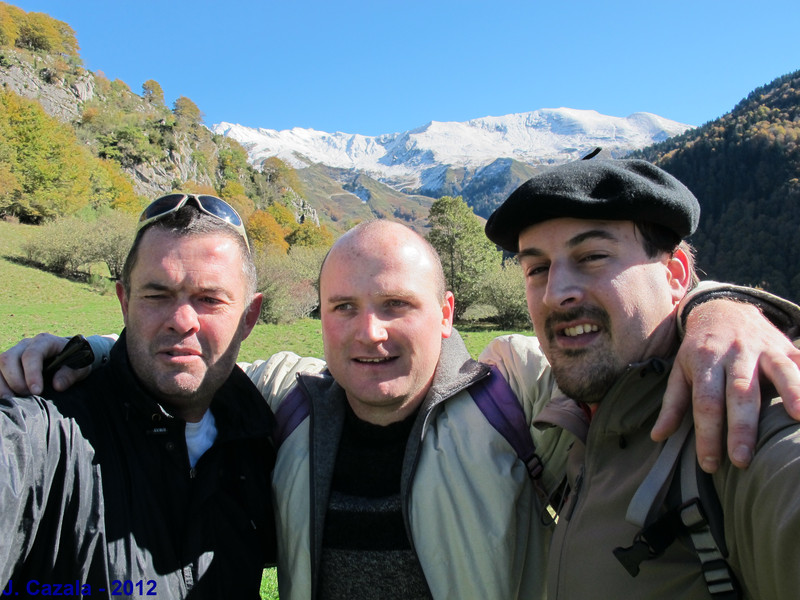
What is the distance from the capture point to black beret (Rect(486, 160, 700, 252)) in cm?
215

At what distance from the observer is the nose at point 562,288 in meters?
2.22

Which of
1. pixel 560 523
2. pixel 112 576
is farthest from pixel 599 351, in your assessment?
pixel 112 576

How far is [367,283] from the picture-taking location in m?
2.62

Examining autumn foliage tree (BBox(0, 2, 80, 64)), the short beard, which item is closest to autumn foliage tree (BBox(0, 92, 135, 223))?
the short beard

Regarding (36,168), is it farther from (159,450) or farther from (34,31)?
(34,31)

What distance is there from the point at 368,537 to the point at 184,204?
2.04m

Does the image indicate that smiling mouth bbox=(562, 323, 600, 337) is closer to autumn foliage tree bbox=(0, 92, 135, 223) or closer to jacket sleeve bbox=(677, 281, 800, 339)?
jacket sleeve bbox=(677, 281, 800, 339)

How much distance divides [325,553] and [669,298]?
2054mm

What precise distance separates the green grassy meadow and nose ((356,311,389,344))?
17.2 meters

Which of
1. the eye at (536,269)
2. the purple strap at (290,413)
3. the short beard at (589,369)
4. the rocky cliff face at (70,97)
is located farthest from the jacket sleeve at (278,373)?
the rocky cliff face at (70,97)

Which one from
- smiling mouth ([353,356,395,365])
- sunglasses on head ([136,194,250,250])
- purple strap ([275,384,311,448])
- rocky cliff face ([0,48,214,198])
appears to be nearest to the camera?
smiling mouth ([353,356,395,365])

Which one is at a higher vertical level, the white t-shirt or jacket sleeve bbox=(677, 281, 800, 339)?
jacket sleeve bbox=(677, 281, 800, 339)

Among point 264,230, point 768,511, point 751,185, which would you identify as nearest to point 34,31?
point 264,230

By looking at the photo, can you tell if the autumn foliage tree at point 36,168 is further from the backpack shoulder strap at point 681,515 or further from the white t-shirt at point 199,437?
the backpack shoulder strap at point 681,515
